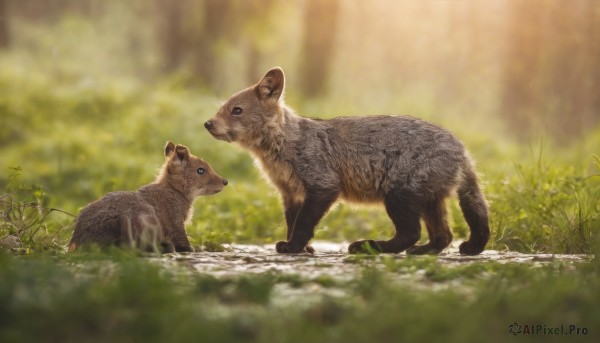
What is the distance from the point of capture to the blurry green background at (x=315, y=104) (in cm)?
1043

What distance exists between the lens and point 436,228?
8.55 metres

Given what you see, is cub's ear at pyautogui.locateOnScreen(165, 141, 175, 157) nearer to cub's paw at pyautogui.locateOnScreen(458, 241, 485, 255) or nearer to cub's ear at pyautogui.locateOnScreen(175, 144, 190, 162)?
cub's ear at pyautogui.locateOnScreen(175, 144, 190, 162)

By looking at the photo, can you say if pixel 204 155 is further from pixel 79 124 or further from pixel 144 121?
pixel 79 124

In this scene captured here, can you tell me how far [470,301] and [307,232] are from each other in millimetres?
3512

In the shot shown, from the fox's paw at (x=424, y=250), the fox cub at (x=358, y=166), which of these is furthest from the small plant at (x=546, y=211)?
the fox's paw at (x=424, y=250)

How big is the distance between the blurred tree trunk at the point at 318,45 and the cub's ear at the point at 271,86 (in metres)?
17.7

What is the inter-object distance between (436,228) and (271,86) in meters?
2.34

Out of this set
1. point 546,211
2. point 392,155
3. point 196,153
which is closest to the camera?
point 392,155

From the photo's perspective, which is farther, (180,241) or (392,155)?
(392,155)

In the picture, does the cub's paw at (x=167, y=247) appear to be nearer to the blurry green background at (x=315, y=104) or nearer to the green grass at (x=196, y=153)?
the green grass at (x=196, y=153)

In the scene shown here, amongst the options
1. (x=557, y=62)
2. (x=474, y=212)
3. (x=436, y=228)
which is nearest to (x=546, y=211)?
(x=474, y=212)

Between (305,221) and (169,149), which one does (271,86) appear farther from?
(305,221)

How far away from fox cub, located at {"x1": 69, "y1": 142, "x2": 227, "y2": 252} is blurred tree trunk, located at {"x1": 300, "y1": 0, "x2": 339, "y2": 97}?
17.9 metres

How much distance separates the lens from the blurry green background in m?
10.4
